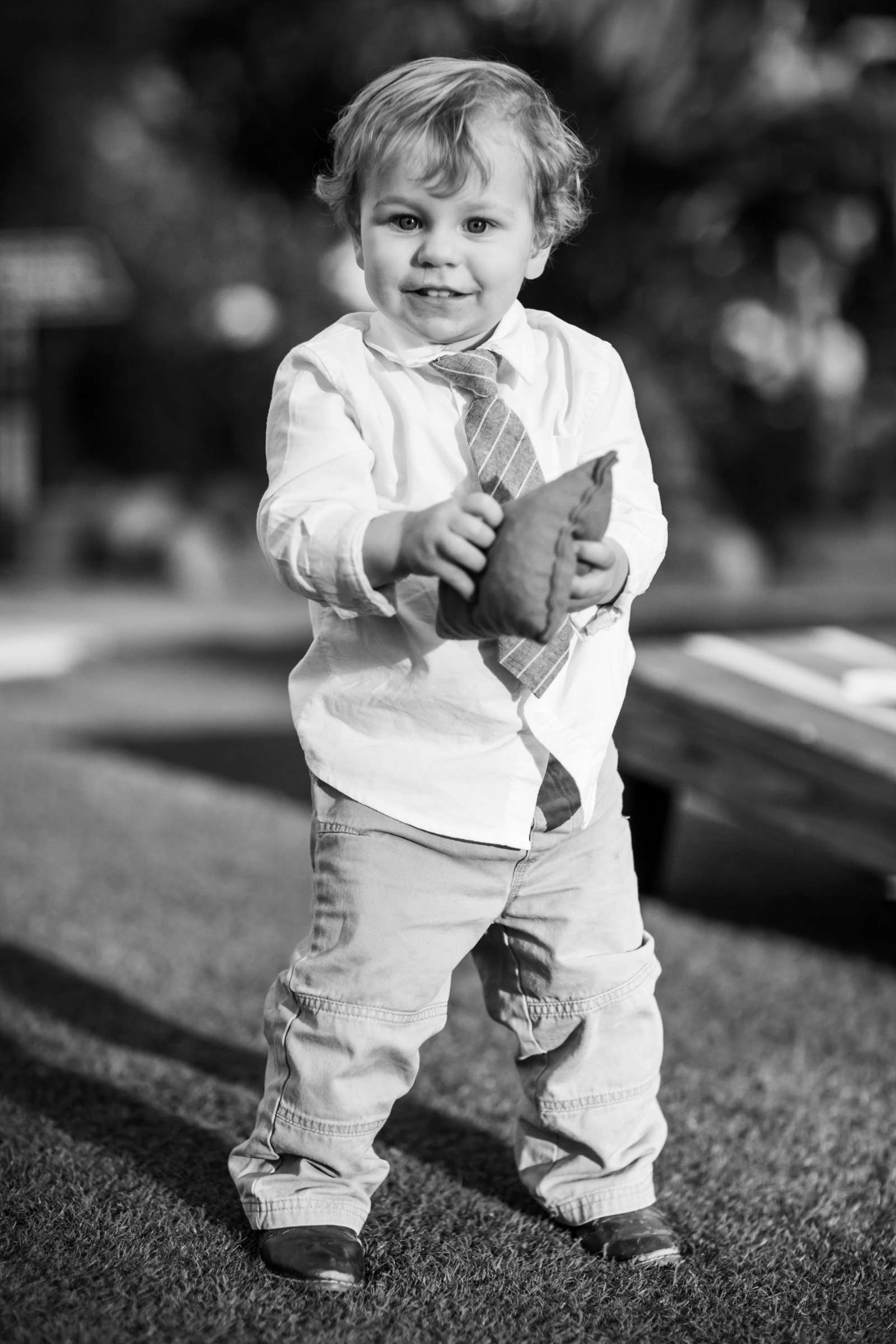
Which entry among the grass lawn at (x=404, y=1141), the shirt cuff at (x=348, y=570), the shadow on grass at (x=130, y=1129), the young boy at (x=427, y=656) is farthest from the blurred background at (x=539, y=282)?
the shirt cuff at (x=348, y=570)

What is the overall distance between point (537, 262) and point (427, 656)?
58cm

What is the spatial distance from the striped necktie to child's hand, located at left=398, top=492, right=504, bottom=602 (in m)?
0.16

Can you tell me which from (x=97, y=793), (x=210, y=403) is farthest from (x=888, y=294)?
(x=97, y=793)

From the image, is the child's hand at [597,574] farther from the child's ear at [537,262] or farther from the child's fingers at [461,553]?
the child's ear at [537,262]

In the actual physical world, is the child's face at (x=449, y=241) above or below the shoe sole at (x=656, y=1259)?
above

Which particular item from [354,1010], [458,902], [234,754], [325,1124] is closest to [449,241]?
[458,902]

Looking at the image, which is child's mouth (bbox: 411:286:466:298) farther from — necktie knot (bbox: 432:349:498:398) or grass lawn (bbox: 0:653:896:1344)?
grass lawn (bbox: 0:653:896:1344)

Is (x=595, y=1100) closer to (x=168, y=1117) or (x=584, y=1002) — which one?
(x=584, y=1002)

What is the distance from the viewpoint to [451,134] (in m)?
1.94

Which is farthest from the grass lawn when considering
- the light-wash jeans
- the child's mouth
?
the child's mouth

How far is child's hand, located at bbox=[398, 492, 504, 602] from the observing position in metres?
1.82

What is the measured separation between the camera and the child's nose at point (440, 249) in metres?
1.96

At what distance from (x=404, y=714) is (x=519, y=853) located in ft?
0.83

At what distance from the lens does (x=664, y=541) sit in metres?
2.15
